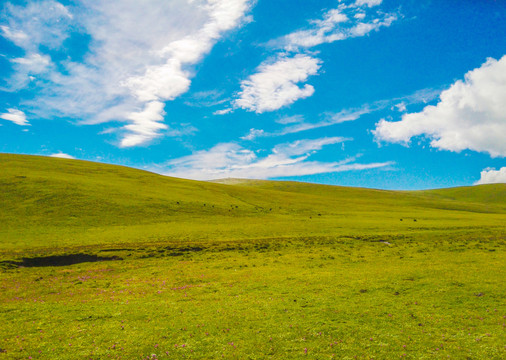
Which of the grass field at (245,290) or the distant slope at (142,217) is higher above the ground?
the distant slope at (142,217)

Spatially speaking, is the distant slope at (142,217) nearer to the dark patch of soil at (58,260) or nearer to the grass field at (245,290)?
the grass field at (245,290)

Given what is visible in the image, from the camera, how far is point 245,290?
70.9 feet

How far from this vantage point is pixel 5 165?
90.4 metres

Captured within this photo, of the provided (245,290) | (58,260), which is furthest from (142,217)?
(245,290)

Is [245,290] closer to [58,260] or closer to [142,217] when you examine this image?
[58,260]

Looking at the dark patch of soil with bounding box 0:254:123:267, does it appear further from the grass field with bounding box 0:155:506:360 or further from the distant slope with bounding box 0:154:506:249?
the distant slope with bounding box 0:154:506:249

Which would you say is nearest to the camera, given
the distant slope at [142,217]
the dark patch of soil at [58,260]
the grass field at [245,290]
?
the grass field at [245,290]

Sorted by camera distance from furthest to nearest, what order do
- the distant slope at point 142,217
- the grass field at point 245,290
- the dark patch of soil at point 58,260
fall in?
1. the distant slope at point 142,217
2. the dark patch of soil at point 58,260
3. the grass field at point 245,290

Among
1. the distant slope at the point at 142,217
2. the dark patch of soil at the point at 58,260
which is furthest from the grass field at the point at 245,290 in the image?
the distant slope at the point at 142,217

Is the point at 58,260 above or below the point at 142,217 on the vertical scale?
below

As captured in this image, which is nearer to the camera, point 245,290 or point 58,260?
point 245,290

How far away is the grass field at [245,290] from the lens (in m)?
13.4

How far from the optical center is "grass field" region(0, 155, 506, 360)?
529 inches

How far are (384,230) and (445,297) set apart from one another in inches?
1381
